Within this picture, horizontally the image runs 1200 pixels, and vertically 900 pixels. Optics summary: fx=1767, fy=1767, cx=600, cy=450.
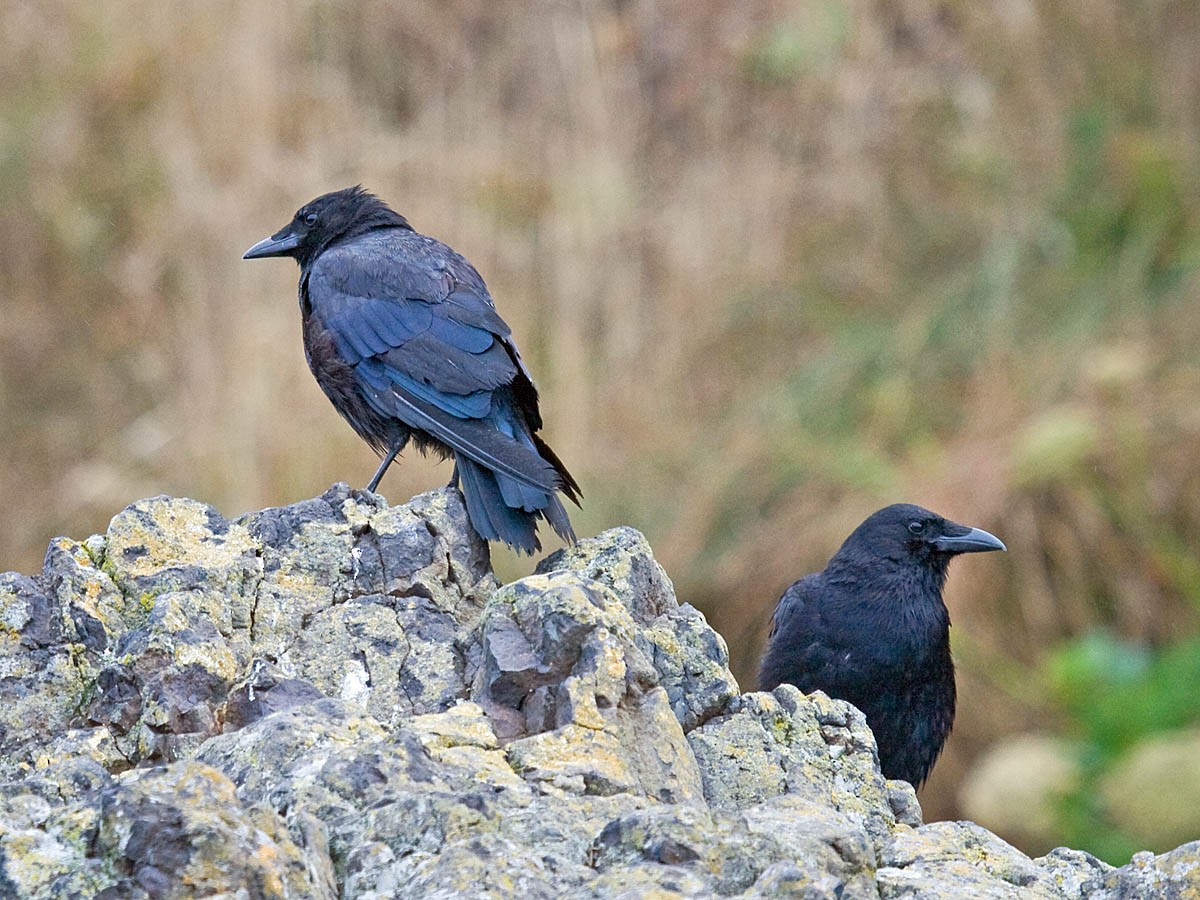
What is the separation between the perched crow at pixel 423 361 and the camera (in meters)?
4.55

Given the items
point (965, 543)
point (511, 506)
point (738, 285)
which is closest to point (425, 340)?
point (511, 506)

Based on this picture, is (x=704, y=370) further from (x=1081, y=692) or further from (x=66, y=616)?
(x=66, y=616)

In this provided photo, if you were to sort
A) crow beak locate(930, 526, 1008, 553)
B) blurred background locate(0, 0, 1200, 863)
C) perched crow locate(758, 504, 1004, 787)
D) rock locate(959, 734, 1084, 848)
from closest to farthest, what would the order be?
perched crow locate(758, 504, 1004, 787)
crow beak locate(930, 526, 1008, 553)
rock locate(959, 734, 1084, 848)
blurred background locate(0, 0, 1200, 863)

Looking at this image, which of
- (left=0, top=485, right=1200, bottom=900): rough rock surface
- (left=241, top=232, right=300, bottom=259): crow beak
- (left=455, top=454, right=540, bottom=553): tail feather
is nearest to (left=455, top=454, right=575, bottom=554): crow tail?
(left=455, top=454, right=540, bottom=553): tail feather

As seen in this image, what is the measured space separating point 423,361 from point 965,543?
165 cm

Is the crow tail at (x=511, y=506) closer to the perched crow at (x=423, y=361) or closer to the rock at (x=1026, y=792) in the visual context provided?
the perched crow at (x=423, y=361)

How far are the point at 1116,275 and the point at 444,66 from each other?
433 cm

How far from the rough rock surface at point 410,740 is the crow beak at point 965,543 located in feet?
5.36

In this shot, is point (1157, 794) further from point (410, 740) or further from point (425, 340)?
point (410, 740)

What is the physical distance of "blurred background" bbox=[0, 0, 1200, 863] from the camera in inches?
328

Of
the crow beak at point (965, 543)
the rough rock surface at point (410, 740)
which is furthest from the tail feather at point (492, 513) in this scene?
the crow beak at point (965, 543)

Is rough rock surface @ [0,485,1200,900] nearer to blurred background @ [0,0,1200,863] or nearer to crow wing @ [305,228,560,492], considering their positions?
crow wing @ [305,228,560,492]

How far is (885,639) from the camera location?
4.77m

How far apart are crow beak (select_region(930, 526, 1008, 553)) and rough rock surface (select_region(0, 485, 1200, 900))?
163cm
